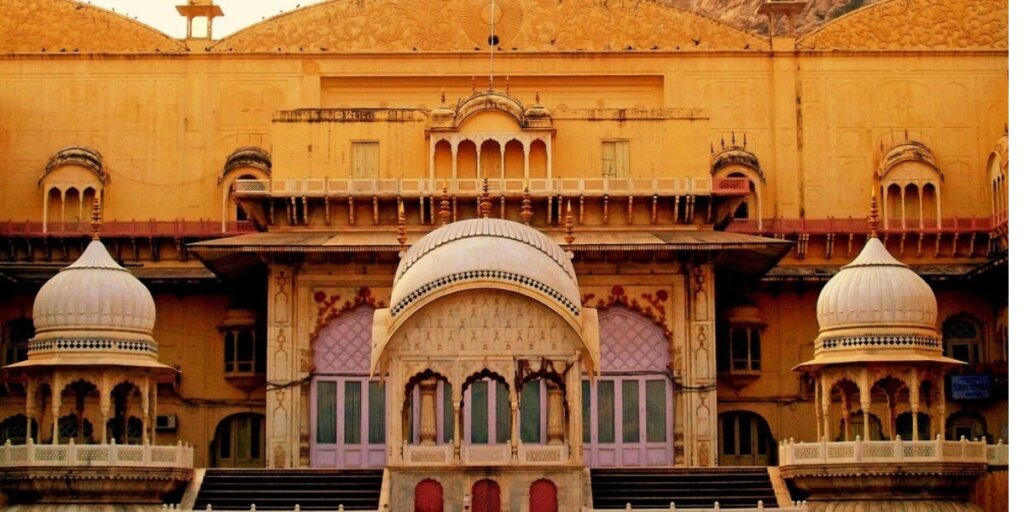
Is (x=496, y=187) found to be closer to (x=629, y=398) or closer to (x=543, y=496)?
(x=629, y=398)

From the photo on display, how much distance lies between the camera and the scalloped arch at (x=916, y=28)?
54.2 metres

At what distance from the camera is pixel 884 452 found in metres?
39.6

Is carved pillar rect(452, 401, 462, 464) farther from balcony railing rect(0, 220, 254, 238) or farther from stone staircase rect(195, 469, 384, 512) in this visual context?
balcony railing rect(0, 220, 254, 238)

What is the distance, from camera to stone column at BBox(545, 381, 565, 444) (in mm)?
39625

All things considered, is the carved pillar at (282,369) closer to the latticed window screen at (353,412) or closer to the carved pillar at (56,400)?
the latticed window screen at (353,412)

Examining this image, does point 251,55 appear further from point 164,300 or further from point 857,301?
point 857,301

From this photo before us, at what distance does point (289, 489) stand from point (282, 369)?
6.04 meters

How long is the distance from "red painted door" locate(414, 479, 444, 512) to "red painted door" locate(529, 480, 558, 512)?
1.55 metres

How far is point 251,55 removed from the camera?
2130 inches

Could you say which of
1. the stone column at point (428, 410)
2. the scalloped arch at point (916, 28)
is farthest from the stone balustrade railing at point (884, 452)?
the scalloped arch at point (916, 28)

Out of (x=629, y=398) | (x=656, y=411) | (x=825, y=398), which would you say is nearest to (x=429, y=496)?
(x=825, y=398)

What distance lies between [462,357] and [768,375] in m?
14.2

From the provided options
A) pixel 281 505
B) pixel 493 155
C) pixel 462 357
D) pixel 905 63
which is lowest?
pixel 281 505

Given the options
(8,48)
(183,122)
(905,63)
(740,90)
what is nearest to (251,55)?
(183,122)
